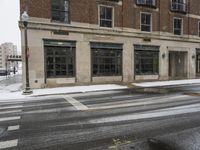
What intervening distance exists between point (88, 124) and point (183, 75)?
980 inches

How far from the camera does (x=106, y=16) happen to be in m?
22.3

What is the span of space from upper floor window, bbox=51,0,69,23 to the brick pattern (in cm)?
39

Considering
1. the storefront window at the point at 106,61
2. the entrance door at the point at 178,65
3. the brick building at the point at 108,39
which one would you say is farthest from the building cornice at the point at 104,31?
the entrance door at the point at 178,65

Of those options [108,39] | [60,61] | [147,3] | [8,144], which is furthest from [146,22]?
[8,144]

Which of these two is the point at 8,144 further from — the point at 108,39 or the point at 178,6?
the point at 178,6

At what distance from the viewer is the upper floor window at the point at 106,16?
2200 cm

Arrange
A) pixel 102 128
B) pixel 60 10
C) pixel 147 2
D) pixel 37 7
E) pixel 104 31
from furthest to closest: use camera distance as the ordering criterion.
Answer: pixel 147 2
pixel 104 31
pixel 60 10
pixel 37 7
pixel 102 128

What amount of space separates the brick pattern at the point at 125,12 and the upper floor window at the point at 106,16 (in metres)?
0.41

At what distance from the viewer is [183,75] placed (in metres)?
29.4

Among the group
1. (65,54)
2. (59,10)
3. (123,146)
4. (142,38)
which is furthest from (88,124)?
(142,38)

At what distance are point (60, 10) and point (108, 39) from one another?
5.25 m

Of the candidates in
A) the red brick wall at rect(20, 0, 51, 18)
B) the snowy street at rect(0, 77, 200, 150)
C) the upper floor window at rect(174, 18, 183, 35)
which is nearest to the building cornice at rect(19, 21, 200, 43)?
the upper floor window at rect(174, 18, 183, 35)

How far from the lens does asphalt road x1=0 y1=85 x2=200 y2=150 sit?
5348 millimetres

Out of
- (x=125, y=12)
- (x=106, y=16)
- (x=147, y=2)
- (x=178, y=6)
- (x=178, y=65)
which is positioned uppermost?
(x=178, y=6)
